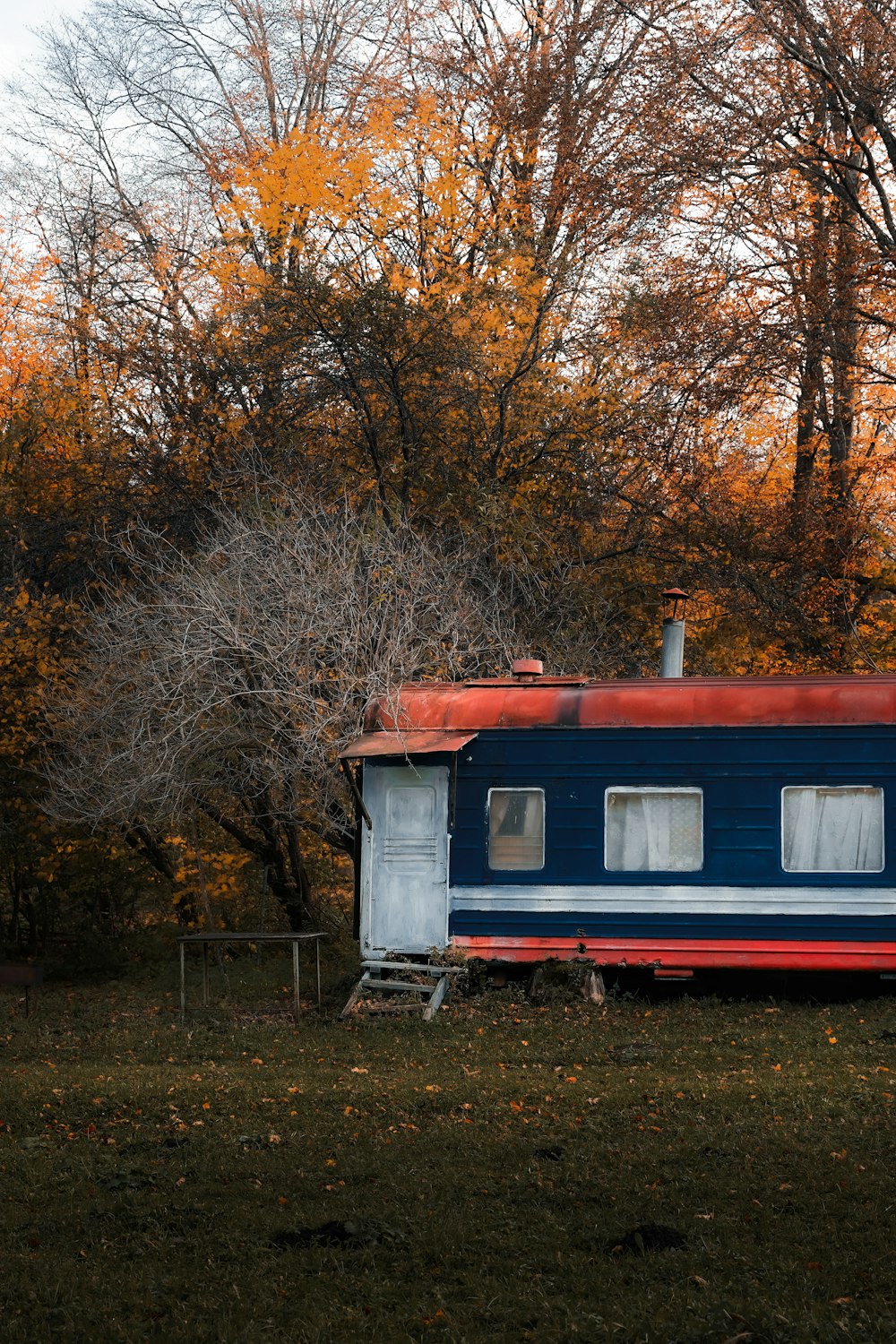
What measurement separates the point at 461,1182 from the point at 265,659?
7.79m

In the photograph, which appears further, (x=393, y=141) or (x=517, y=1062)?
(x=393, y=141)

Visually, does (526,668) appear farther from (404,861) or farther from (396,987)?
(396,987)

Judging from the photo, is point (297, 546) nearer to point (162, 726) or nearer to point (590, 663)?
point (162, 726)

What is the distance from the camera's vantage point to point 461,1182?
728 cm

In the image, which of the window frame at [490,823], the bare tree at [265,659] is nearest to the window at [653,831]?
the window frame at [490,823]

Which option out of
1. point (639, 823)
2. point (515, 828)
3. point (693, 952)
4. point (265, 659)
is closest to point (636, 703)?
point (639, 823)

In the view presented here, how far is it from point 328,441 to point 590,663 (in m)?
5.11

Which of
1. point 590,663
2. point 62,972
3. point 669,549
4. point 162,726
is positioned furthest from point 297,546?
point 62,972

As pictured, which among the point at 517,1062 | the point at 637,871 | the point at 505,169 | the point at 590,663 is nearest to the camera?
the point at 517,1062

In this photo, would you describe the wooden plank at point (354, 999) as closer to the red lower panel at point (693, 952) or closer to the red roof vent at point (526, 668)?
the red lower panel at point (693, 952)

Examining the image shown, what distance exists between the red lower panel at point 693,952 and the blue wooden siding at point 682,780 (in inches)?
7.4

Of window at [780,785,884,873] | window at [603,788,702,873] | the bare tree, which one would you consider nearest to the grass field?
window at [780,785,884,873]

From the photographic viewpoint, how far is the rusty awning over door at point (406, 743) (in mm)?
A: 13352

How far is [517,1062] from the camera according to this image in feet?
34.5
